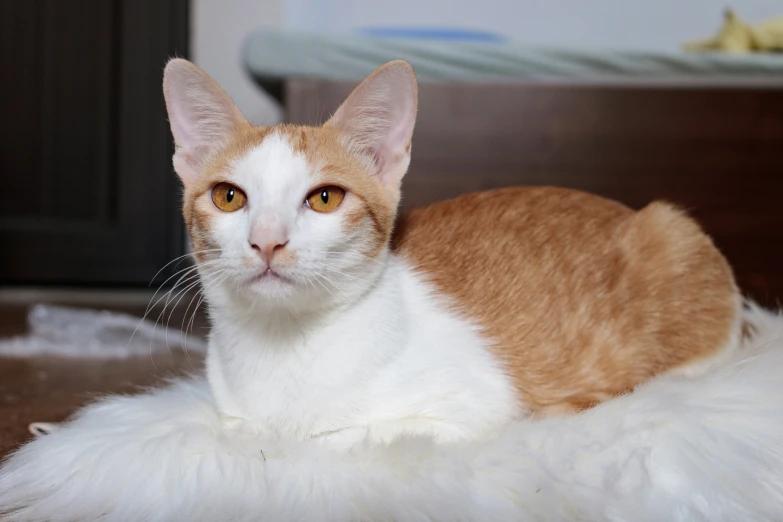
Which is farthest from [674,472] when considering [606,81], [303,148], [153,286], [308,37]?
[153,286]

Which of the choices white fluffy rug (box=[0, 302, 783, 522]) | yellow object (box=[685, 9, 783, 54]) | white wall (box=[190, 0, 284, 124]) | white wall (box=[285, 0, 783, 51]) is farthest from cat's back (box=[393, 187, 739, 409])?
white wall (box=[285, 0, 783, 51])

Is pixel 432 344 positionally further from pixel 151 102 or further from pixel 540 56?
pixel 151 102

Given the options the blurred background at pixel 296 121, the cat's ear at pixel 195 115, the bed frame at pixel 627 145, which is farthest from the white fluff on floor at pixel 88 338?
the cat's ear at pixel 195 115

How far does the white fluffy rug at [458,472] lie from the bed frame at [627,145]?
1.44 m

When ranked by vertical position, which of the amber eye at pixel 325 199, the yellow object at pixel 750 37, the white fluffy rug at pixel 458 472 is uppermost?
the yellow object at pixel 750 37

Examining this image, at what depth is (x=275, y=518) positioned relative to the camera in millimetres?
806

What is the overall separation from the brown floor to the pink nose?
1.66 ft

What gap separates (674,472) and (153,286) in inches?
132

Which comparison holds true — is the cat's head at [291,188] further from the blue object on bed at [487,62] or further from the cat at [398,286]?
the blue object on bed at [487,62]

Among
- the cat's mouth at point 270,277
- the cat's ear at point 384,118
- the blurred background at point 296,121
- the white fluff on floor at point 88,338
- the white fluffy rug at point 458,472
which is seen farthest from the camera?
the blurred background at point 296,121

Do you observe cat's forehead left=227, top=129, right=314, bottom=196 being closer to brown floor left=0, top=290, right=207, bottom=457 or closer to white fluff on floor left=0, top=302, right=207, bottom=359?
brown floor left=0, top=290, right=207, bottom=457

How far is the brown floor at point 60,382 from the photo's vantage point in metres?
1.32

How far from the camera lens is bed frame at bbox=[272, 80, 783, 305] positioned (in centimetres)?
231

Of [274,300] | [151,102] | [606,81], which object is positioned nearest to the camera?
[274,300]
